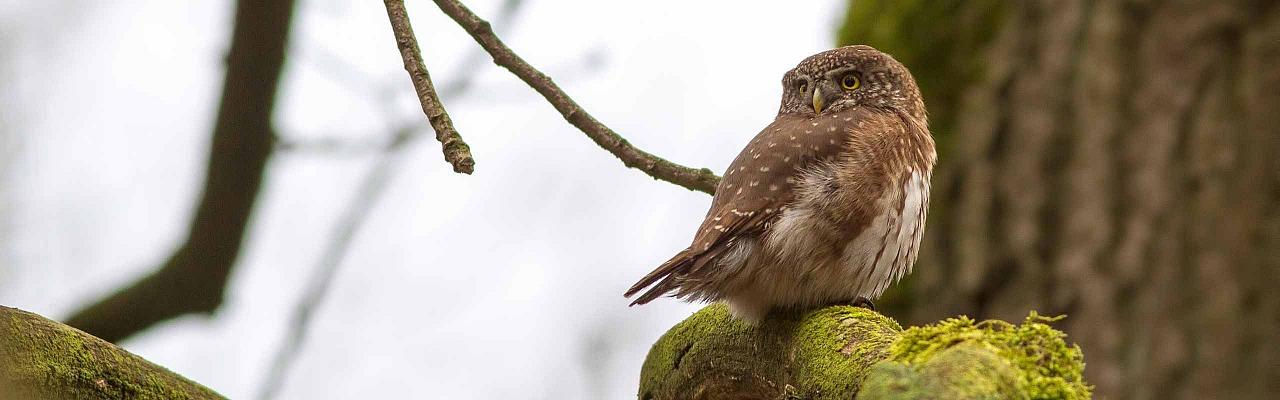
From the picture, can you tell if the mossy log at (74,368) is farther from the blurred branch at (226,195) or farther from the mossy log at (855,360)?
the blurred branch at (226,195)

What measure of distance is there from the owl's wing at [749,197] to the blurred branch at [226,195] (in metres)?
1.49

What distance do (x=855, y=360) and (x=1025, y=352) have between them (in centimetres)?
52

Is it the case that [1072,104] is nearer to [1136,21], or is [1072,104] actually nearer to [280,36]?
[1136,21]

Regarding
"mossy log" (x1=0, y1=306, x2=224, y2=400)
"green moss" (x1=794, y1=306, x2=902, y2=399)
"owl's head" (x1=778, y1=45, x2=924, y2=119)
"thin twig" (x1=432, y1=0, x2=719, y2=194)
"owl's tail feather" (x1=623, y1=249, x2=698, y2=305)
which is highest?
"owl's head" (x1=778, y1=45, x2=924, y2=119)

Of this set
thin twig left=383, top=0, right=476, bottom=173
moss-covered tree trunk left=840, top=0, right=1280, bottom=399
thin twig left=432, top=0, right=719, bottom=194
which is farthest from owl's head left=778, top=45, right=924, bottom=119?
thin twig left=383, top=0, right=476, bottom=173

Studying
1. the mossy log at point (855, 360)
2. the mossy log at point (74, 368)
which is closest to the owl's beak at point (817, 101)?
the mossy log at point (855, 360)

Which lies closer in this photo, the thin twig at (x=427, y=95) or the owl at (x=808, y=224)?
the thin twig at (x=427, y=95)

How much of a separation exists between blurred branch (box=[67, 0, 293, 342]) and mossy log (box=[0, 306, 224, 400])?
1.62m

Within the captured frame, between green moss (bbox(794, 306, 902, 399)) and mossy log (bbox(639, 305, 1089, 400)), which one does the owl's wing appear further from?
green moss (bbox(794, 306, 902, 399))

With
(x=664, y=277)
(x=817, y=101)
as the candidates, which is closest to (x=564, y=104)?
(x=664, y=277)

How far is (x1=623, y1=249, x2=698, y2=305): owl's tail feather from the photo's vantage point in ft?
12.9

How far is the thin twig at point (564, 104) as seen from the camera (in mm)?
3561

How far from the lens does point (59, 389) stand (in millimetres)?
2602

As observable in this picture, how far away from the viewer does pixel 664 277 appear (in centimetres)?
407
